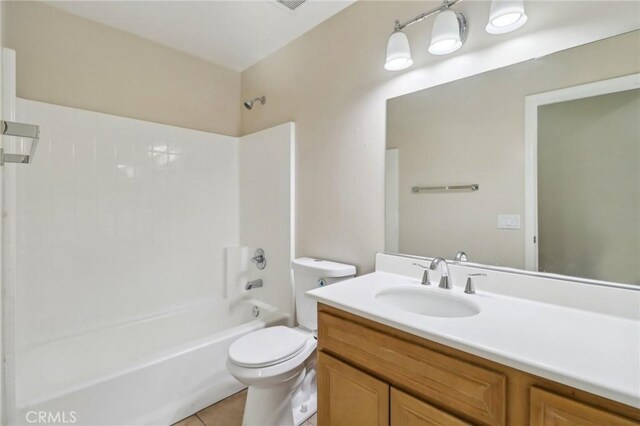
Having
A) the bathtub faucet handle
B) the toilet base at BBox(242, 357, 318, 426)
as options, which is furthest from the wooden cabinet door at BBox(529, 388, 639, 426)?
the bathtub faucet handle

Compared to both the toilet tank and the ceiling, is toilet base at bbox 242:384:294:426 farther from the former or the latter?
the ceiling

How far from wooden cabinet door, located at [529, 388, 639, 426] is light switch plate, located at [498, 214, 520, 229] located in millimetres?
689

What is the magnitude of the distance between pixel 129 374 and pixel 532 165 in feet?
6.85

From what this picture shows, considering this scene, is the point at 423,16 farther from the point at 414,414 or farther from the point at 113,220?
the point at 113,220

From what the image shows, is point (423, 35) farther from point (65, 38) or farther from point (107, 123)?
point (65, 38)

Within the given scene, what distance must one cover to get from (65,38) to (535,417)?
292cm

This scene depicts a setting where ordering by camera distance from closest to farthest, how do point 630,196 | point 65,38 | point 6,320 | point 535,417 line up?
point 535,417
point 630,196
point 6,320
point 65,38

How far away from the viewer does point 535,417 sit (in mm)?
690

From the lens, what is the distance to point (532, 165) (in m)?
1.15

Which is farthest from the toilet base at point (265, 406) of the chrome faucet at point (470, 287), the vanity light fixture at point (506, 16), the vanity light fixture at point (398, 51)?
the vanity light fixture at point (506, 16)

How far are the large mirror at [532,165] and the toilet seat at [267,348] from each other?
742 millimetres

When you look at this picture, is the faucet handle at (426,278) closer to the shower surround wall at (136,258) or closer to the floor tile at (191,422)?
the shower surround wall at (136,258)

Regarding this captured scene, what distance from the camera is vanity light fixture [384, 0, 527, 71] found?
1097 millimetres

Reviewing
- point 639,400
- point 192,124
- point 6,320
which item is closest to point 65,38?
point 192,124
